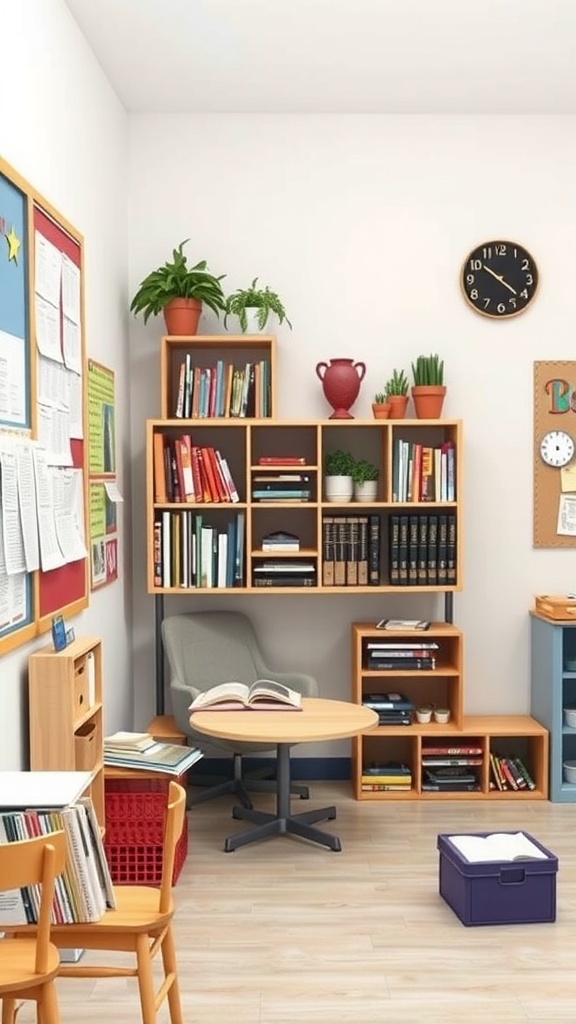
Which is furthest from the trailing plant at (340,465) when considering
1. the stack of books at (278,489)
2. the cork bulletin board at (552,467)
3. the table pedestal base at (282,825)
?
the table pedestal base at (282,825)

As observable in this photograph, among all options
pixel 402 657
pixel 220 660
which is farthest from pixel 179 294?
pixel 402 657

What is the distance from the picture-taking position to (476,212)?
502 cm

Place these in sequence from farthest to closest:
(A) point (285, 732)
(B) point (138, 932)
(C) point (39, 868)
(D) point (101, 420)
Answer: (D) point (101, 420)
(A) point (285, 732)
(B) point (138, 932)
(C) point (39, 868)

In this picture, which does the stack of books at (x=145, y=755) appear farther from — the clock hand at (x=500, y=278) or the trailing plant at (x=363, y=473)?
the clock hand at (x=500, y=278)

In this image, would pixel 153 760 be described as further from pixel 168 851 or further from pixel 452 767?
pixel 452 767

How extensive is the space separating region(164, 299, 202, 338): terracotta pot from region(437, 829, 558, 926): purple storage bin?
8.44 ft

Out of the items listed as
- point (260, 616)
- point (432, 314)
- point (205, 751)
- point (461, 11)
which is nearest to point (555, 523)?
point (432, 314)

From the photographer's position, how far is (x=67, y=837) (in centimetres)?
214

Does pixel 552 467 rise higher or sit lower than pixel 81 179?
lower

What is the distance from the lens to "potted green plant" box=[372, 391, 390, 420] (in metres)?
4.79

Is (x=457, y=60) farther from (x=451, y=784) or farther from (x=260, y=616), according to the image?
(x=451, y=784)

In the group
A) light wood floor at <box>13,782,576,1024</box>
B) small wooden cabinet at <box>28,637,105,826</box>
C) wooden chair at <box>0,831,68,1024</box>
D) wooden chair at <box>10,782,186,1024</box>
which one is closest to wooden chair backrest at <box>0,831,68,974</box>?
wooden chair at <box>0,831,68,1024</box>

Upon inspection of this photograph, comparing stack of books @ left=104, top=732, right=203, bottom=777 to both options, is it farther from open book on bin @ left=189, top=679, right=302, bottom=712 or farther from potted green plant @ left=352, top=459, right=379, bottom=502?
potted green plant @ left=352, top=459, right=379, bottom=502

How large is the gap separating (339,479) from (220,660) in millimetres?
1005
